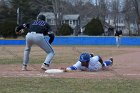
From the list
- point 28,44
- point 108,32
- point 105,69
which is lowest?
point 108,32

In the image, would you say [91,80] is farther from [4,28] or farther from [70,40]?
[4,28]

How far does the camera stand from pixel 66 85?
343 inches

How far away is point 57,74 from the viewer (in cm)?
1111

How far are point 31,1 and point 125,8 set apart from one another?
21.4 meters

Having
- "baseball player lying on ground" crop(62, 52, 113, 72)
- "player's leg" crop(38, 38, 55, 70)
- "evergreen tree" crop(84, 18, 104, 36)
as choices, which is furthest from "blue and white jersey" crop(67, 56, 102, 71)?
"evergreen tree" crop(84, 18, 104, 36)

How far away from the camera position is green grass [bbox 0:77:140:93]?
799 cm

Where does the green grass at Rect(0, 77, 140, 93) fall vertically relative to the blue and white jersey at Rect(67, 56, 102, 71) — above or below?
above

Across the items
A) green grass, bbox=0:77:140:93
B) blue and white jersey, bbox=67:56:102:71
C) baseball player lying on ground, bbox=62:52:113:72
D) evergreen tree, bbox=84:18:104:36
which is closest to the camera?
green grass, bbox=0:77:140:93

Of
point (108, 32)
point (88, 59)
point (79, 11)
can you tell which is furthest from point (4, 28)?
point (88, 59)

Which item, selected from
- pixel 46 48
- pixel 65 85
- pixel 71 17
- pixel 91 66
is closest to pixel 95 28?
pixel 71 17

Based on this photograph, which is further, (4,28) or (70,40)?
(4,28)

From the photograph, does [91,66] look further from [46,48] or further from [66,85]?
[66,85]

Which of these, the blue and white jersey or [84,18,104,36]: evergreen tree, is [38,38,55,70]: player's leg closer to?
the blue and white jersey

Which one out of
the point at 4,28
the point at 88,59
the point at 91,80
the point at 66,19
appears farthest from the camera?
the point at 66,19
